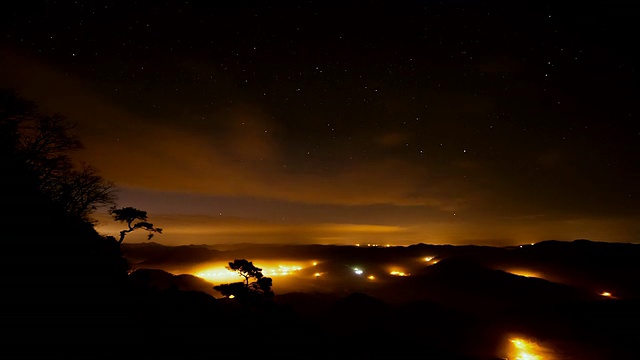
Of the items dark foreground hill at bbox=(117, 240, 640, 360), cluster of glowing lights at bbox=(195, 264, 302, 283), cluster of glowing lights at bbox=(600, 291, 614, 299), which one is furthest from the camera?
cluster of glowing lights at bbox=(195, 264, 302, 283)

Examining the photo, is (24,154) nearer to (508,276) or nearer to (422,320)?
(422,320)

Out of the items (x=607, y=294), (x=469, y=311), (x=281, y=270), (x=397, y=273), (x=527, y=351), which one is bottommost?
(x=527, y=351)

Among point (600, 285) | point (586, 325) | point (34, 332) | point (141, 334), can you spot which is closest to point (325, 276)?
point (586, 325)

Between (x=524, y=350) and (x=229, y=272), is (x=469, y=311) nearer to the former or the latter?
(x=524, y=350)

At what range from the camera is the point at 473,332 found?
33219 millimetres

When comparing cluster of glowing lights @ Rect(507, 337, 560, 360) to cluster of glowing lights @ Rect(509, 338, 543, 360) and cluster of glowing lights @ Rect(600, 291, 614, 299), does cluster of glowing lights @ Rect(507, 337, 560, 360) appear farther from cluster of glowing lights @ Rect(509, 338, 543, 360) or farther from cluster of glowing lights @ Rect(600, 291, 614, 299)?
cluster of glowing lights @ Rect(600, 291, 614, 299)

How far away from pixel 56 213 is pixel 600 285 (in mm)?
76700

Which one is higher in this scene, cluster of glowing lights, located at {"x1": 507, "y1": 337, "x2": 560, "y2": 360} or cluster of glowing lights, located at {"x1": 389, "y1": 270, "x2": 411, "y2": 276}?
cluster of glowing lights, located at {"x1": 389, "y1": 270, "x2": 411, "y2": 276}

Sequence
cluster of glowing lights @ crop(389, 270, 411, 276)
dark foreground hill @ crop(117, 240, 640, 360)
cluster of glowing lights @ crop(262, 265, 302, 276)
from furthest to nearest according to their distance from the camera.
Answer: cluster of glowing lights @ crop(389, 270, 411, 276)
cluster of glowing lights @ crop(262, 265, 302, 276)
dark foreground hill @ crop(117, 240, 640, 360)

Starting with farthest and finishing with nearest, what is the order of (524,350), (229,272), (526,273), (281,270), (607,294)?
(281,270) → (229,272) → (526,273) → (607,294) → (524,350)

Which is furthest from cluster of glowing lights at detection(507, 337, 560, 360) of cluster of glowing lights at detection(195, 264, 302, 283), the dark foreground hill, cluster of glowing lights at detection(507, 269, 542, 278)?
cluster of glowing lights at detection(195, 264, 302, 283)

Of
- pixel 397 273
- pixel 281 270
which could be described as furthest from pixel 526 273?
pixel 281 270

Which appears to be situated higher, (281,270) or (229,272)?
(229,272)

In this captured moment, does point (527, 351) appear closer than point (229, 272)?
Yes
